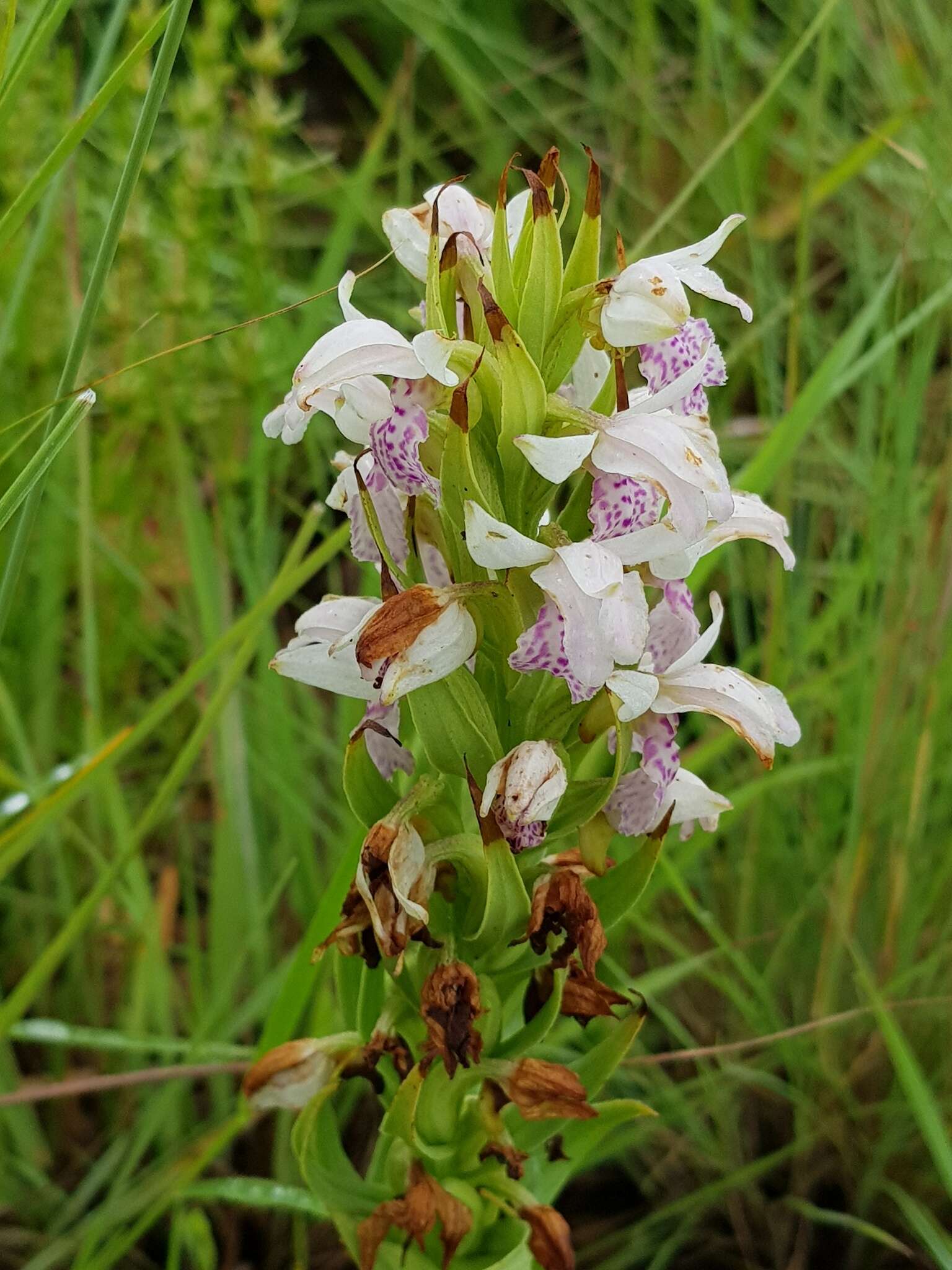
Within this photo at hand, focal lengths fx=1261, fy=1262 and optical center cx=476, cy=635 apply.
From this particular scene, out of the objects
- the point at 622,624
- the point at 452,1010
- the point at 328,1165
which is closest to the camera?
the point at 622,624

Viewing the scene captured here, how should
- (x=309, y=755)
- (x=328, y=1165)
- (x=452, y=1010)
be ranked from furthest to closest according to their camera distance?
(x=309, y=755) < (x=328, y=1165) < (x=452, y=1010)

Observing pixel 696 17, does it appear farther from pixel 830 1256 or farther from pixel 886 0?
pixel 830 1256

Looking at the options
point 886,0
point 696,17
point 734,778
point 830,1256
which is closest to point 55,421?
point 734,778

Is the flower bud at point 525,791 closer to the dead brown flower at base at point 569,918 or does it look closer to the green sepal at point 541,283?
the dead brown flower at base at point 569,918

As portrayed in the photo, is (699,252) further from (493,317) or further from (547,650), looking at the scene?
(547,650)

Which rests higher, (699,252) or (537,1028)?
(699,252)

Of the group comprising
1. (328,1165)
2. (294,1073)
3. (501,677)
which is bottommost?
(328,1165)

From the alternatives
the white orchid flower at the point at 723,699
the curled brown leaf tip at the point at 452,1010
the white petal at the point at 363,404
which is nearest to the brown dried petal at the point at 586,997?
the curled brown leaf tip at the point at 452,1010

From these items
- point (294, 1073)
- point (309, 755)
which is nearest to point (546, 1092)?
point (294, 1073)
